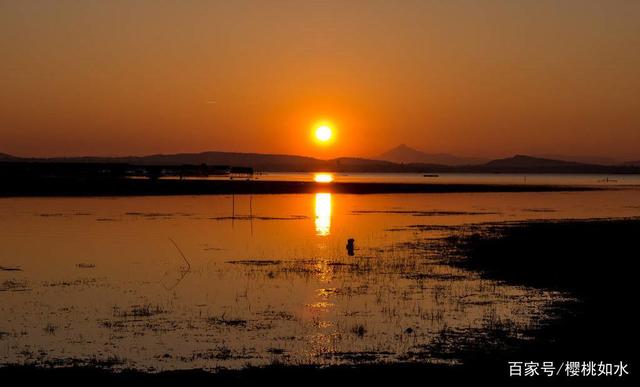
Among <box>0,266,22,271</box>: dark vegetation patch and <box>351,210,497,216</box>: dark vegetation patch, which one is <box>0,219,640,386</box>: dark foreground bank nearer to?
<box>0,266,22,271</box>: dark vegetation patch

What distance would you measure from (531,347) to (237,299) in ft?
34.4

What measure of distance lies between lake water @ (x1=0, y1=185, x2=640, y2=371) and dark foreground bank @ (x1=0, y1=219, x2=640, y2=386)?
0.82m

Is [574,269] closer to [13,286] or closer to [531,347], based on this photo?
[531,347]

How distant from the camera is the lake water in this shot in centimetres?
1814

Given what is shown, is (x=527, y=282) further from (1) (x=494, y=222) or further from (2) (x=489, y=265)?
(1) (x=494, y=222)

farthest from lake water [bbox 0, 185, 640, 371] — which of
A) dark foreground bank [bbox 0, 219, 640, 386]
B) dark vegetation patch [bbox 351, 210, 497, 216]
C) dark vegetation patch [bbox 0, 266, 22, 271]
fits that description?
dark vegetation patch [bbox 351, 210, 497, 216]

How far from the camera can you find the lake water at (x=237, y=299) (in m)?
18.1

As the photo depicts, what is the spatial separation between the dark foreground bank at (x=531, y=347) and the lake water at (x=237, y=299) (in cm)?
82

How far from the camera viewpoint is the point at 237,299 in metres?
25.2

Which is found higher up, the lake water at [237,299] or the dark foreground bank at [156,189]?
the dark foreground bank at [156,189]

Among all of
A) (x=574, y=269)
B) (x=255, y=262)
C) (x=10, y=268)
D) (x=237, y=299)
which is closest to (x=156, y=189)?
(x=255, y=262)

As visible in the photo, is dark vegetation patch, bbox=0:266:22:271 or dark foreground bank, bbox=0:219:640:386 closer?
dark foreground bank, bbox=0:219:640:386

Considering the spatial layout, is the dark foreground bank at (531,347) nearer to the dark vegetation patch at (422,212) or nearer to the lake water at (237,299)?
the lake water at (237,299)

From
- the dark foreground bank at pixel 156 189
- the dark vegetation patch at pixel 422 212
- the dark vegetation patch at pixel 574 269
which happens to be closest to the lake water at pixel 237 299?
the dark vegetation patch at pixel 574 269
